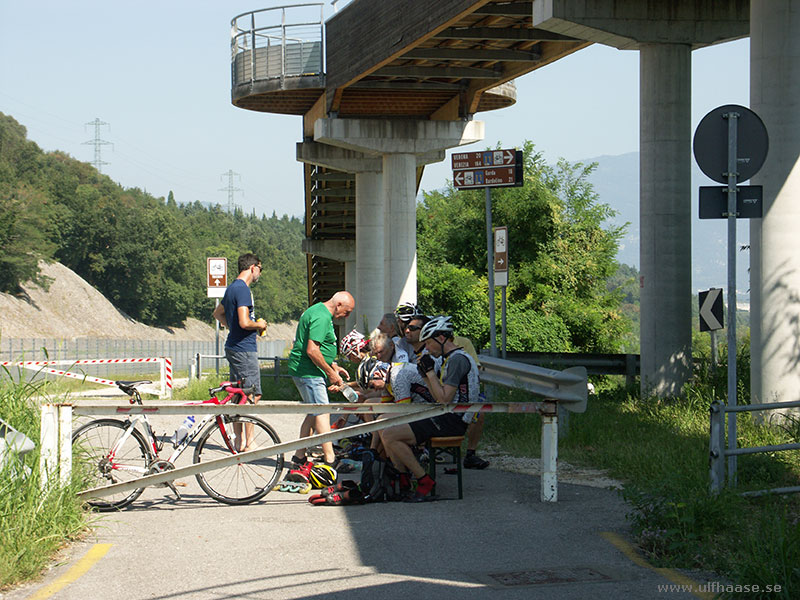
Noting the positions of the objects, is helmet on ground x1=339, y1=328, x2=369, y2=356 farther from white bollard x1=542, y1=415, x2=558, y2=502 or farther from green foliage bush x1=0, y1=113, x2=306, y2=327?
green foliage bush x1=0, y1=113, x2=306, y2=327

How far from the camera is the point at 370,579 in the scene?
6215 mm

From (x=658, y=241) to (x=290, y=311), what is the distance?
510 ft

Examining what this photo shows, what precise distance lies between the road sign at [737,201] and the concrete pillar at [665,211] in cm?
669

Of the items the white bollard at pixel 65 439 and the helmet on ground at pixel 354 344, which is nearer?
the white bollard at pixel 65 439

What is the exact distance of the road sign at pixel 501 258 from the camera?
1451cm

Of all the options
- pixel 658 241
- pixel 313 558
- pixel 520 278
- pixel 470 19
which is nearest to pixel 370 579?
pixel 313 558

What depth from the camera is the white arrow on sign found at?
10.2 meters

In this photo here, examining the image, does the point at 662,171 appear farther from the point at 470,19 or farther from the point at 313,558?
the point at 313,558

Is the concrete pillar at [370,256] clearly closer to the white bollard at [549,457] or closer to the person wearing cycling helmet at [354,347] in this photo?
the person wearing cycling helmet at [354,347]

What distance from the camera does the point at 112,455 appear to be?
336 inches

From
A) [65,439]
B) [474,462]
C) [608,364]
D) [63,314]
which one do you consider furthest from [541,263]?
[63,314]

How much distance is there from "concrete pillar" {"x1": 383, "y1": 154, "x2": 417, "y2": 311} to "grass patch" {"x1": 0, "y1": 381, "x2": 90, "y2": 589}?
21.3 m

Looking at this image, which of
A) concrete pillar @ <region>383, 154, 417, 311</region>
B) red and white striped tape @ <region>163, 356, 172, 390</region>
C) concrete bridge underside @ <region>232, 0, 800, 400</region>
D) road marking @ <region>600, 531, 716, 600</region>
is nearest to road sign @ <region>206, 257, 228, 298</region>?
red and white striped tape @ <region>163, 356, 172, 390</region>

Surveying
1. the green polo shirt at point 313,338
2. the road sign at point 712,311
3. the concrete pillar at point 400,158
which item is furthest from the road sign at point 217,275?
the road sign at point 712,311
